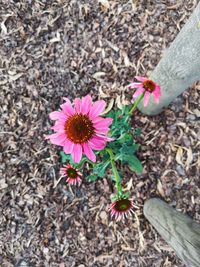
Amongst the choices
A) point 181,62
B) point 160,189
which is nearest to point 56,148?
point 160,189

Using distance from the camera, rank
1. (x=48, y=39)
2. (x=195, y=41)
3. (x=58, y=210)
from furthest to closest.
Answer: (x=48, y=39) → (x=58, y=210) → (x=195, y=41)

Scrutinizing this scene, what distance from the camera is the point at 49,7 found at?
2.32 m

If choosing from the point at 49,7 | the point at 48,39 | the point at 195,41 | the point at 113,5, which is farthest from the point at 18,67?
the point at 195,41

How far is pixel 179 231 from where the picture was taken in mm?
1371

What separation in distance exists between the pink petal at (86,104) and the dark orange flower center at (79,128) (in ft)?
0.10

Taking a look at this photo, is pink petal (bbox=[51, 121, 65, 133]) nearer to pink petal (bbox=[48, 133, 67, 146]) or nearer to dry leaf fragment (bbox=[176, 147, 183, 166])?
pink petal (bbox=[48, 133, 67, 146])

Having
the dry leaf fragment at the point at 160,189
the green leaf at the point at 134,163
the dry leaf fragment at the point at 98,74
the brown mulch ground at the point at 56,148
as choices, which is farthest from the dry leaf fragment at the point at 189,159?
the dry leaf fragment at the point at 98,74

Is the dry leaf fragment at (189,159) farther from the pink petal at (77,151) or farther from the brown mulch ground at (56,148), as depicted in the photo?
the pink petal at (77,151)

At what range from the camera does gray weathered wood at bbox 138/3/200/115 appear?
135cm

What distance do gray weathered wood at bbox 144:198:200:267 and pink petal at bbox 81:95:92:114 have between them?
0.53m

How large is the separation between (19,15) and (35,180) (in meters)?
→ 0.96

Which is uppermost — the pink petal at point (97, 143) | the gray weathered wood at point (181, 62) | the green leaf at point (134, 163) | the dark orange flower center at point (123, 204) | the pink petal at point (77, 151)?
the gray weathered wood at point (181, 62)

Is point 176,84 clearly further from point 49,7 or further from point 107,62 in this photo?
point 49,7

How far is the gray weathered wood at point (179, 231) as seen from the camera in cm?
120
